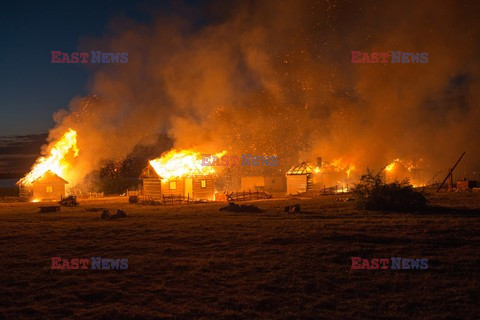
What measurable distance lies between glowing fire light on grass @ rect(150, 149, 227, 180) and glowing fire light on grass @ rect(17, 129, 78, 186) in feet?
41.8

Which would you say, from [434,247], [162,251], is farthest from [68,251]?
[434,247]

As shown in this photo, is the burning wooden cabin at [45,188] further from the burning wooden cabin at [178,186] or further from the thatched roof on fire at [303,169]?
the thatched roof on fire at [303,169]

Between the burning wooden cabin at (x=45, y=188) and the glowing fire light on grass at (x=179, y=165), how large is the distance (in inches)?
451

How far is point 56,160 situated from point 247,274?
4008 centimetres

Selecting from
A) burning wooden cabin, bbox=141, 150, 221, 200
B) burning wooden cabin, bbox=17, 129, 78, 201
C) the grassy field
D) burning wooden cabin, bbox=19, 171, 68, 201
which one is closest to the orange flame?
burning wooden cabin, bbox=141, 150, 221, 200

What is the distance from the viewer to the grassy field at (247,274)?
26.3ft

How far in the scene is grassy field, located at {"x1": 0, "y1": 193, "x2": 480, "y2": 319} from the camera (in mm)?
8008

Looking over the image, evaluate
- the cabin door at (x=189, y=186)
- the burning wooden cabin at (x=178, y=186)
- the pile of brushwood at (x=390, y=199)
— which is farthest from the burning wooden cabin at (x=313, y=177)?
the pile of brushwood at (x=390, y=199)

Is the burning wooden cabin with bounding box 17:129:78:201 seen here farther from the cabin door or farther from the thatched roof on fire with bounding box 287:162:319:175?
the thatched roof on fire with bounding box 287:162:319:175

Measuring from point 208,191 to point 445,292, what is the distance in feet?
103

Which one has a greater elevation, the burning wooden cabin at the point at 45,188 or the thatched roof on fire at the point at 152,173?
the thatched roof on fire at the point at 152,173

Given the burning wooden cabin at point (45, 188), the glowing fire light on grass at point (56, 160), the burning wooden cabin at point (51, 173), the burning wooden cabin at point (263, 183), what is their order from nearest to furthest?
the burning wooden cabin at point (45, 188) → the burning wooden cabin at point (51, 173) → the glowing fire light on grass at point (56, 160) → the burning wooden cabin at point (263, 183)

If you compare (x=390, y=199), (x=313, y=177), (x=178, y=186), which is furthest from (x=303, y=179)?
(x=390, y=199)

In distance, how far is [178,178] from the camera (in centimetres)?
3781
